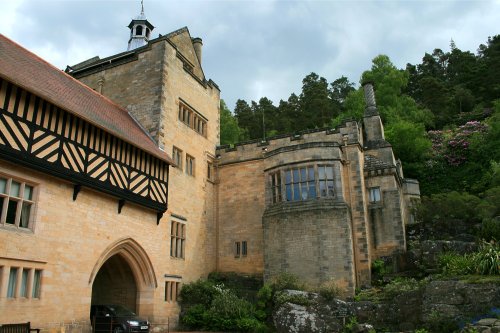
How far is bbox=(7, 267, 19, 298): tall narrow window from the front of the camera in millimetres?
10672

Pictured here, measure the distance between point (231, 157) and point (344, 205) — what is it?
6.46m

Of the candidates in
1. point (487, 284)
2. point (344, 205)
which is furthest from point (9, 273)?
point (487, 284)

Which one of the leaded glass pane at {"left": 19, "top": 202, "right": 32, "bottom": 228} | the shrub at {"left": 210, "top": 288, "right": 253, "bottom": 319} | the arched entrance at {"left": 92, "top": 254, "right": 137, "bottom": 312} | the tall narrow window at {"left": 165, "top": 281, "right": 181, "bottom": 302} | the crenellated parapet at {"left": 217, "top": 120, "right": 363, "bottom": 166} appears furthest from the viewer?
the crenellated parapet at {"left": 217, "top": 120, "right": 363, "bottom": 166}

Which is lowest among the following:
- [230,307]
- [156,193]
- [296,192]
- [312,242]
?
[230,307]

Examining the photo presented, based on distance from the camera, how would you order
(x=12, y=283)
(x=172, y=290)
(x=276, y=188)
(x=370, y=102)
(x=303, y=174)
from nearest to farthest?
(x=12, y=283) → (x=172, y=290) → (x=303, y=174) → (x=276, y=188) → (x=370, y=102)

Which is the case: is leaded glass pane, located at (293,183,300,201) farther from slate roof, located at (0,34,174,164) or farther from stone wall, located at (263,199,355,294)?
slate roof, located at (0,34,174,164)

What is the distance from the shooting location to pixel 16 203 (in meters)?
11.2

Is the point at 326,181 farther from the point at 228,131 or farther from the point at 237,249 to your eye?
the point at 228,131

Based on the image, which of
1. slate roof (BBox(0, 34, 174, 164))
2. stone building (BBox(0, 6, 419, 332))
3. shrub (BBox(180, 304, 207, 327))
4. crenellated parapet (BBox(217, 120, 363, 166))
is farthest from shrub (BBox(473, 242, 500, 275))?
slate roof (BBox(0, 34, 174, 164))

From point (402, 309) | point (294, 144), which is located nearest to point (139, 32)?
point (294, 144)

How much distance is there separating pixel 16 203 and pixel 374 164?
14810 mm

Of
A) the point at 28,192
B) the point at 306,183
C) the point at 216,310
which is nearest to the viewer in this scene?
the point at 28,192

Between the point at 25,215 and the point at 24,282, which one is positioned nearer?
the point at 24,282

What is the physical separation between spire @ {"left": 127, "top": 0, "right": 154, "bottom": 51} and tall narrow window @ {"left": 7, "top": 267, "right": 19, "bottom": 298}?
17.4m
